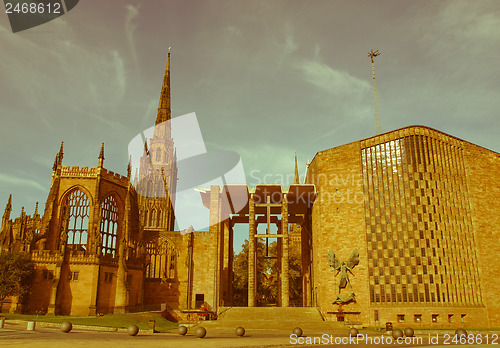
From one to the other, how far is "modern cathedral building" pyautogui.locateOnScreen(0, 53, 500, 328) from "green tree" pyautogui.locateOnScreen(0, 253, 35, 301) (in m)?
1.34

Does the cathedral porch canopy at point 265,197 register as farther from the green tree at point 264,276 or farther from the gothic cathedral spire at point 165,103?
the gothic cathedral spire at point 165,103

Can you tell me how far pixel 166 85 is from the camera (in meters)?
86.6

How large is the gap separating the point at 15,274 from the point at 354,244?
1260 inches

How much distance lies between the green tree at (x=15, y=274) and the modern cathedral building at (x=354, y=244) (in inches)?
52.7

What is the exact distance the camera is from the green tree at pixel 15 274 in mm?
36250

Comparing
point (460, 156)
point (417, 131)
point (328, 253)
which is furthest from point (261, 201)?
point (460, 156)

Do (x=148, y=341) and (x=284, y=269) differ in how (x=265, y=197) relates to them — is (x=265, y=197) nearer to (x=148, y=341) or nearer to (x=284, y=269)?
(x=284, y=269)

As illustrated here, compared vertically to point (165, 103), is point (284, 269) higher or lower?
lower

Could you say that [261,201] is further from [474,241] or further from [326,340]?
[326,340]

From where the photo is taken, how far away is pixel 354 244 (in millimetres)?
36844
